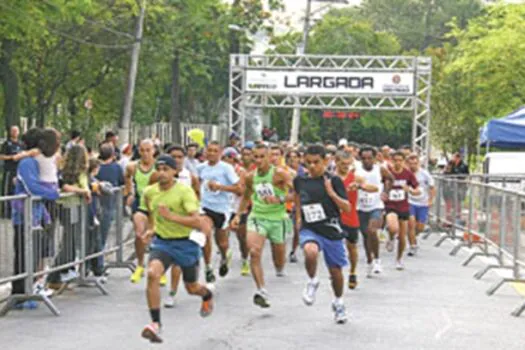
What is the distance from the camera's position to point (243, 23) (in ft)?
176

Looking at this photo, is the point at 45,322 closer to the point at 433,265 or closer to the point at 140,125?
the point at 433,265

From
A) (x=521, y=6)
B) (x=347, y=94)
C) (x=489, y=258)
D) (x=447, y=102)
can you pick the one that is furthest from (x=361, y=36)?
(x=489, y=258)

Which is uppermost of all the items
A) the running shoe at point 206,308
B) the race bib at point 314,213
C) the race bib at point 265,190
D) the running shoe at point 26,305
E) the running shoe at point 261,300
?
the race bib at point 265,190

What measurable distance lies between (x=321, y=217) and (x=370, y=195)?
13.8 feet

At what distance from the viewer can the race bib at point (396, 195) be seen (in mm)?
16594

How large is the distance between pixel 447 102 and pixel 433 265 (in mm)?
41495

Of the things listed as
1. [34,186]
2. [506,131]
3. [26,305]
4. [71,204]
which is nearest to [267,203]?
[71,204]

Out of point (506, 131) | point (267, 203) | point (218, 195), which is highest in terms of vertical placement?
point (506, 131)

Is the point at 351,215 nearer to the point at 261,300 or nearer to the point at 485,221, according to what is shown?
the point at 261,300

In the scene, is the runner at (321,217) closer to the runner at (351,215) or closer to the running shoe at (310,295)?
the running shoe at (310,295)

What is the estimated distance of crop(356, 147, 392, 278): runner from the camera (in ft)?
49.6

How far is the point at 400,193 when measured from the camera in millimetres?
16609

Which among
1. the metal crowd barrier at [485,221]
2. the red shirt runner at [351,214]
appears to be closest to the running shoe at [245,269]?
the red shirt runner at [351,214]

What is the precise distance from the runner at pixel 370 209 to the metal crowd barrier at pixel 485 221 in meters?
1.49
